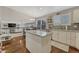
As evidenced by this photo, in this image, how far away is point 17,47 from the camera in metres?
1.69

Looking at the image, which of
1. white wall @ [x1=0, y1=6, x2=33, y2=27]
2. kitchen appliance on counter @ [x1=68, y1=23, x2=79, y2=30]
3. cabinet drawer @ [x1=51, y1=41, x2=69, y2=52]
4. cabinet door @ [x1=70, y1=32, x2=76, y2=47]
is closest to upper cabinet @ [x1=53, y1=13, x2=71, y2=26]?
kitchen appliance on counter @ [x1=68, y1=23, x2=79, y2=30]

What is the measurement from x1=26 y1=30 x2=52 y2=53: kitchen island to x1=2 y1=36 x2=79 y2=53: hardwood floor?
0.08m

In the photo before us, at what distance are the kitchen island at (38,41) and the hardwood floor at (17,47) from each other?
76mm

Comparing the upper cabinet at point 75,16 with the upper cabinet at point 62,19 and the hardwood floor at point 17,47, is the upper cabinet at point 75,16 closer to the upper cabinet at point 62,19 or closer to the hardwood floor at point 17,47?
the upper cabinet at point 62,19

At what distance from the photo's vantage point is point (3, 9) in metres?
1.65

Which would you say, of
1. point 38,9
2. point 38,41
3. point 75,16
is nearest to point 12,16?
point 38,9

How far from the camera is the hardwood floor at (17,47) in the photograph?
168 cm

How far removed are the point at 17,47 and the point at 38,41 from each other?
15.6 inches

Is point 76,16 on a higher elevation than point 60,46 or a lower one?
higher

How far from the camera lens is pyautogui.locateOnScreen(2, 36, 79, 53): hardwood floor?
168cm

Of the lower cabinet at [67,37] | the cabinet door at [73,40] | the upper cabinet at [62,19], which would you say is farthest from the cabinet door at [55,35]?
the cabinet door at [73,40]

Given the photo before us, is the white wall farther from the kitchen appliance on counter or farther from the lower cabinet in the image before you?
the kitchen appliance on counter

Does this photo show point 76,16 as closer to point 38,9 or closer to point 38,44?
point 38,9
